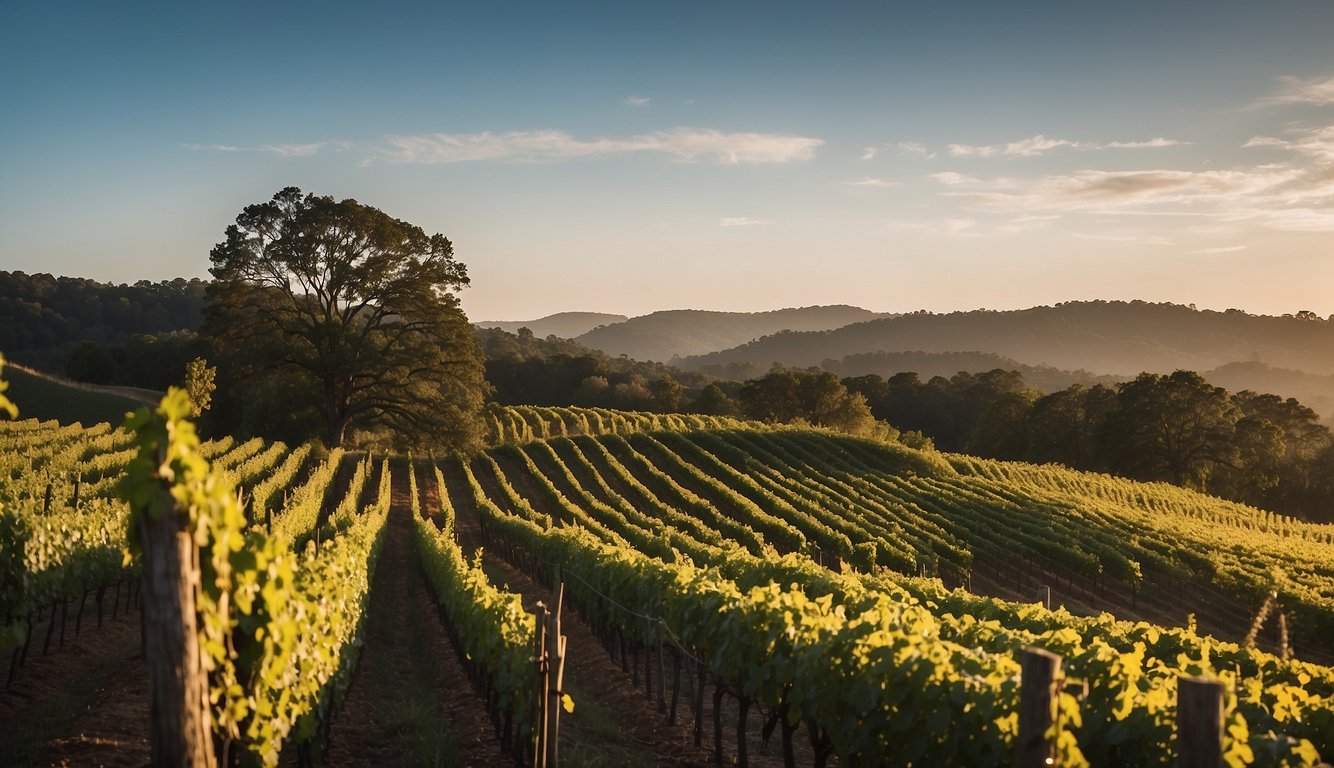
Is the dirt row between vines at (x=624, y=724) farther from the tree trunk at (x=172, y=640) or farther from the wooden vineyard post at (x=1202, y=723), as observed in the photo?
the wooden vineyard post at (x=1202, y=723)

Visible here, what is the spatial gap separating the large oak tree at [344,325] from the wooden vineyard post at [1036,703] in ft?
114

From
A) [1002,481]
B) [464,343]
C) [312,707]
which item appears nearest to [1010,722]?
[312,707]

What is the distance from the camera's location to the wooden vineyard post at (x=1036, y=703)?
3.98 meters

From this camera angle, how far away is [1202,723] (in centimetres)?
362

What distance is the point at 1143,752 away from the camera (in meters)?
4.99

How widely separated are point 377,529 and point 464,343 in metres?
16.5

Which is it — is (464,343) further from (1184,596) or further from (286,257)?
(1184,596)

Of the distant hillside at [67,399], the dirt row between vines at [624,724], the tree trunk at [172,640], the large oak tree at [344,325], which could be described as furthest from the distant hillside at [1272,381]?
the tree trunk at [172,640]

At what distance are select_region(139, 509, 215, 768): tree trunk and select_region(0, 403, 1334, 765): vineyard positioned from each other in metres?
0.20

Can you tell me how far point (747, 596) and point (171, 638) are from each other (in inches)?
266

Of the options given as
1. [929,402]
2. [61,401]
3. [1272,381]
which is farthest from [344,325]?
[1272,381]

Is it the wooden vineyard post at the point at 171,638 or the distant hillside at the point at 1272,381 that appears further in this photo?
the distant hillside at the point at 1272,381

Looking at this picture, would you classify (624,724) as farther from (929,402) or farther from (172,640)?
(929,402)

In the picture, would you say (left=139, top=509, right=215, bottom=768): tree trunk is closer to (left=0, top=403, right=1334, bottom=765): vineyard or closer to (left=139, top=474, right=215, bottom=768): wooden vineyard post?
(left=139, top=474, right=215, bottom=768): wooden vineyard post
